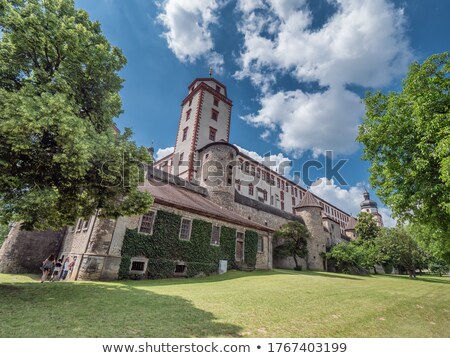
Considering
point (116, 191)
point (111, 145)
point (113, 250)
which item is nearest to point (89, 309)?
point (116, 191)

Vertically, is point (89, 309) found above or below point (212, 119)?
below

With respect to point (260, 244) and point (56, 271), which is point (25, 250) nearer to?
point (56, 271)

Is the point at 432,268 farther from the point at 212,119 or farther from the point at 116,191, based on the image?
the point at 116,191

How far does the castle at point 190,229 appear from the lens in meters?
13.9

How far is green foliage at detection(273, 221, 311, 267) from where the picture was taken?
27281 millimetres

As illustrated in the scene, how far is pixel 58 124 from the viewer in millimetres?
6316

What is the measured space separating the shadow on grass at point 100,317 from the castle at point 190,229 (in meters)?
5.89

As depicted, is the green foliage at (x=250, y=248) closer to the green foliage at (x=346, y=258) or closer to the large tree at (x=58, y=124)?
the large tree at (x=58, y=124)

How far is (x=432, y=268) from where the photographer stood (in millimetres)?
53844

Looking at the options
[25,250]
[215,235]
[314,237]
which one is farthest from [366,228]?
[25,250]

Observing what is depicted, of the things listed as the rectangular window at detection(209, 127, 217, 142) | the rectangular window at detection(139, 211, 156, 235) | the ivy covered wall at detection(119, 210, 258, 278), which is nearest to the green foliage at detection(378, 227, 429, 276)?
the ivy covered wall at detection(119, 210, 258, 278)

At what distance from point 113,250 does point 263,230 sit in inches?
564

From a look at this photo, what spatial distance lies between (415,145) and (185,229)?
552 inches

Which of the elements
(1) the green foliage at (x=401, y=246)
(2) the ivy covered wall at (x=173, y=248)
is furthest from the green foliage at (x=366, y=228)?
(2) the ivy covered wall at (x=173, y=248)
